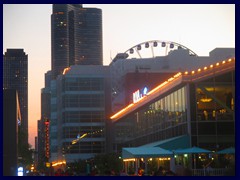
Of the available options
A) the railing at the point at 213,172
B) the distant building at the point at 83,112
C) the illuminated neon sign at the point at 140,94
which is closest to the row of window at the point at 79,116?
the distant building at the point at 83,112

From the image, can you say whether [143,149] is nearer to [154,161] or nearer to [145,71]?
[154,161]

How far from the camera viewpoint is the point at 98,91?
104m

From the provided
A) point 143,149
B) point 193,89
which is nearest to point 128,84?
point 193,89

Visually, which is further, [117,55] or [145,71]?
[117,55]

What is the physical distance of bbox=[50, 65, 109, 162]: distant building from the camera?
10250 cm

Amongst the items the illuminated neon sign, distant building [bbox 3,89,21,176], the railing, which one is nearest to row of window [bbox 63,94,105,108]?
the illuminated neon sign

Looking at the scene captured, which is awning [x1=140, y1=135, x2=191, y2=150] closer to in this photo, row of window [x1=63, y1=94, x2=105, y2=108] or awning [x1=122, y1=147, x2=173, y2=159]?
awning [x1=122, y1=147, x2=173, y2=159]

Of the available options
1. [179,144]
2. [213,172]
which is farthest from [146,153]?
[179,144]

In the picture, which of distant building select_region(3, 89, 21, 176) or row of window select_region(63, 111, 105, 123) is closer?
distant building select_region(3, 89, 21, 176)

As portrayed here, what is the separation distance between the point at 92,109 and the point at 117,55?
65.8ft

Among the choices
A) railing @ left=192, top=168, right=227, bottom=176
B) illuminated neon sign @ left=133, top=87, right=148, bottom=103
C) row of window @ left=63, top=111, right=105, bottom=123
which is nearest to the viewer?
railing @ left=192, top=168, right=227, bottom=176

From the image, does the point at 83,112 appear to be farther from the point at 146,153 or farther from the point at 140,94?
the point at 146,153

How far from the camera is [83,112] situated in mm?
103625

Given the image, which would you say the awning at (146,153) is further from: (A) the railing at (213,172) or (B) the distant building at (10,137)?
(B) the distant building at (10,137)
